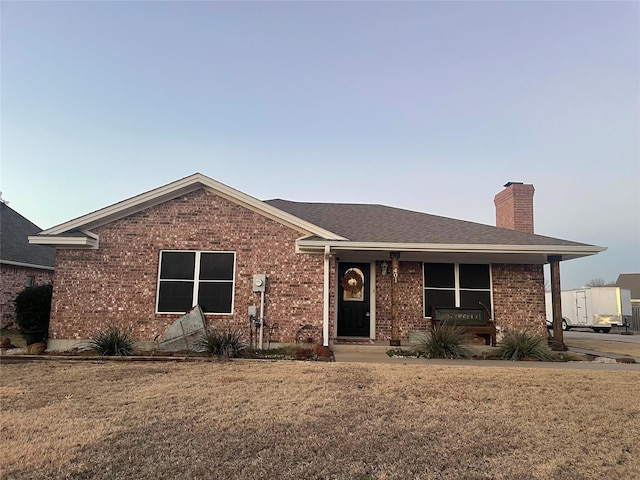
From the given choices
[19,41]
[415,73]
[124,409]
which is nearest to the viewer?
[124,409]

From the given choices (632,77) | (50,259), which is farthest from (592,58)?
(50,259)

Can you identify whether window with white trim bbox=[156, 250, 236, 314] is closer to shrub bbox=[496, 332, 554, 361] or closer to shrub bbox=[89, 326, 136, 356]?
shrub bbox=[89, 326, 136, 356]

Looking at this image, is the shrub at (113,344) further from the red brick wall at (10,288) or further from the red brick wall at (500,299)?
the red brick wall at (10,288)

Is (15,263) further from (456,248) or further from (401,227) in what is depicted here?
(456,248)

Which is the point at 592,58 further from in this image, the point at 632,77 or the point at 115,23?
the point at 115,23

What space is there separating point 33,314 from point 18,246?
8.55 m

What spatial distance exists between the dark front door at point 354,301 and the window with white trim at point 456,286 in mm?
1726

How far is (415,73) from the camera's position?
43.0 feet

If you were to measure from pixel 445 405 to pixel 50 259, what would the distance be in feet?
61.2

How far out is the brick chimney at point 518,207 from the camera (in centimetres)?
1370

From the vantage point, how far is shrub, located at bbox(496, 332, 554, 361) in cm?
978

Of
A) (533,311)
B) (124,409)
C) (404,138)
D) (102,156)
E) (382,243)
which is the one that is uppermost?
(404,138)

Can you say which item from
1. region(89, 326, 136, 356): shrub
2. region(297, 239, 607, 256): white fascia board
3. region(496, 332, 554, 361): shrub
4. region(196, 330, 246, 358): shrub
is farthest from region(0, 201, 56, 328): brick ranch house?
region(496, 332, 554, 361): shrub

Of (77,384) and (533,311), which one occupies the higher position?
(533,311)
